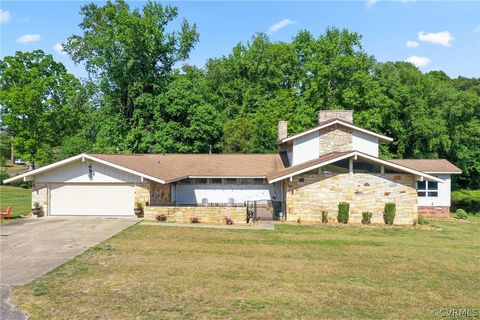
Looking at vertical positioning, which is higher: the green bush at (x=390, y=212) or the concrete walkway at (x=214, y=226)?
the green bush at (x=390, y=212)

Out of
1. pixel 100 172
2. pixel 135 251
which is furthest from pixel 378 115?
pixel 135 251

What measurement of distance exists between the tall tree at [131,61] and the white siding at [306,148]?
1696cm

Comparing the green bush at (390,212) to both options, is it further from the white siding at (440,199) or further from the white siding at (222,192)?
the white siding at (440,199)

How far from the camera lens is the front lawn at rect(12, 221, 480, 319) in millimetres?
7473

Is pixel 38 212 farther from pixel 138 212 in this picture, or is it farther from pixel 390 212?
pixel 390 212

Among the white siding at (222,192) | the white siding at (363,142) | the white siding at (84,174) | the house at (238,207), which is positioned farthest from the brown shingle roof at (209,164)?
the white siding at (363,142)

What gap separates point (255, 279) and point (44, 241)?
872 centimetres

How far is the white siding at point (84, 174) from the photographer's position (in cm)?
1942

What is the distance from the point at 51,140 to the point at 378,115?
3783 cm

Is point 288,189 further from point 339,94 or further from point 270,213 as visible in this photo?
point 339,94

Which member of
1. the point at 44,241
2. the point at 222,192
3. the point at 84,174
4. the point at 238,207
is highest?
the point at 84,174

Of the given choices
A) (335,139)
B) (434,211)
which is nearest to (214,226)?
(335,139)

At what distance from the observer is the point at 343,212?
18.9 meters

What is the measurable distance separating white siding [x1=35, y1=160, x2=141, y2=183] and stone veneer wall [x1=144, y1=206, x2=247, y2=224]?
2.16 metres
